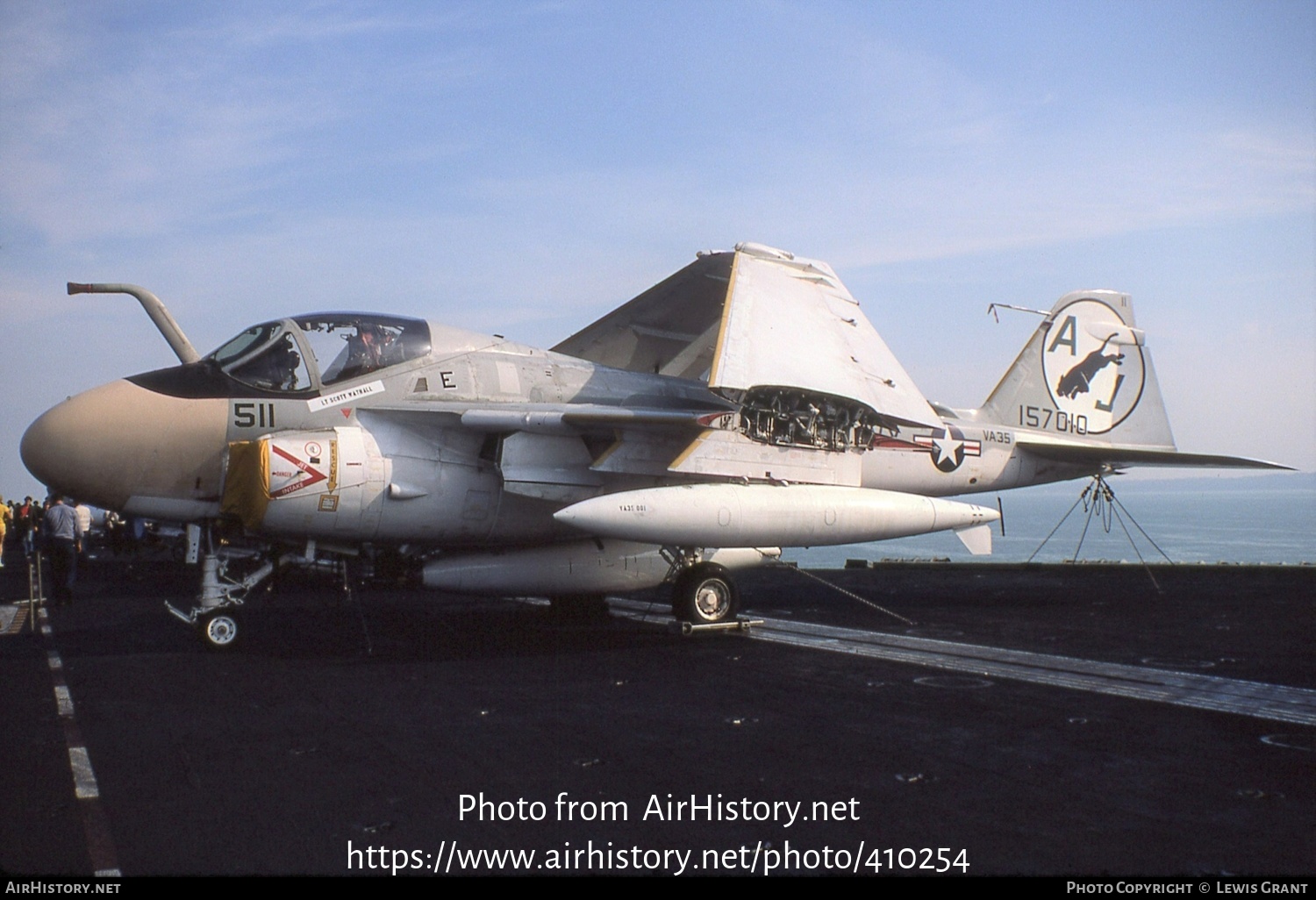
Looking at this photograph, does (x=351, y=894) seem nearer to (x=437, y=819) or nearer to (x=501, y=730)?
(x=437, y=819)

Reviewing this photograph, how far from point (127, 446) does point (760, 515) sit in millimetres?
6751

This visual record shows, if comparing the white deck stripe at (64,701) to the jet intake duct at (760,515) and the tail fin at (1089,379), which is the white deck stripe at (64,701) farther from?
the tail fin at (1089,379)

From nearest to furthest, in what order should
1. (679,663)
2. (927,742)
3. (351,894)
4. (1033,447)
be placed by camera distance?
(351,894)
(927,742)
(679,663)
(1033,447)

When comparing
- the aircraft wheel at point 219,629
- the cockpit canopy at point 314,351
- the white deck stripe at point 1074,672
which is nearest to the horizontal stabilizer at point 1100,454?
the white deck stripe at point 1074,672

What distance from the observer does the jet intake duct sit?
10.7m

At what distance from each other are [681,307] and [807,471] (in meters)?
3.49

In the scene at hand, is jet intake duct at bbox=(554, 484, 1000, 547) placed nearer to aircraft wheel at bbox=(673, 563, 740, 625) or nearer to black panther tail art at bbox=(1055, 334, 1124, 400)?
aircraft wheel at bbox=(673, 563, 740, 625)

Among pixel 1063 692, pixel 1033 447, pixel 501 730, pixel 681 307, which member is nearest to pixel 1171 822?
pixel 1063 692

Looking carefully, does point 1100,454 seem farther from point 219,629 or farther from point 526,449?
point 219,629

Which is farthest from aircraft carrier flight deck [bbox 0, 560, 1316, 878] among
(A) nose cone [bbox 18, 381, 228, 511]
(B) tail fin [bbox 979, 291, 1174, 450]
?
(B) tail fin [bbox 979, 291, 1174, 450]

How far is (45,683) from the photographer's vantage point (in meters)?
9.38

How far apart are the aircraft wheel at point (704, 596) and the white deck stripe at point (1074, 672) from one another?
0.50m

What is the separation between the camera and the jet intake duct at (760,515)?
10727 millimetres

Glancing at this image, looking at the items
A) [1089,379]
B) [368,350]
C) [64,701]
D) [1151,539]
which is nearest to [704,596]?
[368,350]
